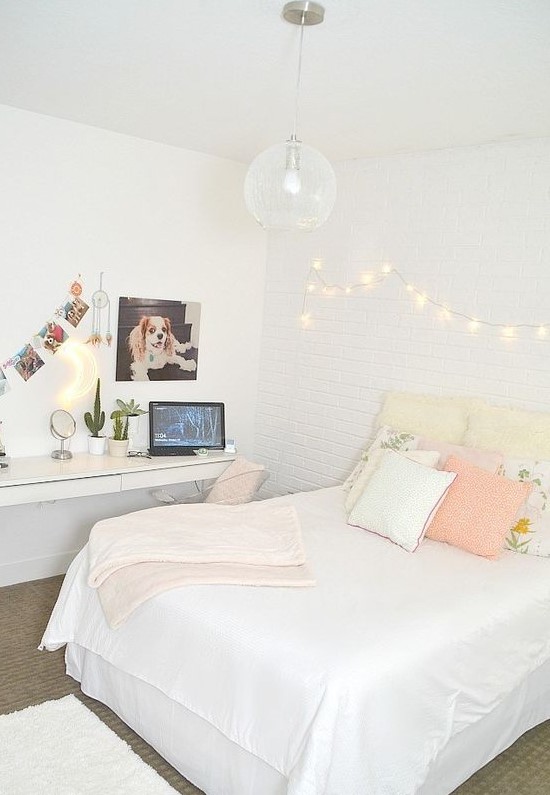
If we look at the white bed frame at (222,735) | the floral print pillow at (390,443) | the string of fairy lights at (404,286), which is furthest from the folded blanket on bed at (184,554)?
the string of fairy lights at (404,286)

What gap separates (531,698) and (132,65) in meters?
2.79

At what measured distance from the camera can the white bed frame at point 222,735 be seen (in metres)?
2.32

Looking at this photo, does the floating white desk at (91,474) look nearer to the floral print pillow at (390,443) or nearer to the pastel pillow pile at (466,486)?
the floral print pillow at (390,443)

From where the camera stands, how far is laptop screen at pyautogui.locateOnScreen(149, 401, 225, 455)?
4.41m

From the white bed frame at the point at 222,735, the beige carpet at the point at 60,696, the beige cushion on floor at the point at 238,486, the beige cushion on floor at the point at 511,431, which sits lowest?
the beige carpet at the point at 60,696

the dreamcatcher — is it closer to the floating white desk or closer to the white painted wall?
the white painted wall

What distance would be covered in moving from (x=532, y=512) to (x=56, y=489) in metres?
2.15

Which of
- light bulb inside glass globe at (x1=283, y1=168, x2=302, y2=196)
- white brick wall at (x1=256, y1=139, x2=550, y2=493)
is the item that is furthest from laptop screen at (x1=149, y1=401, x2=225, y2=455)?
light bulb inside glass globe at (x1=283, y1=168, x2=302, y2=196)

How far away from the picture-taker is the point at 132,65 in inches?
116

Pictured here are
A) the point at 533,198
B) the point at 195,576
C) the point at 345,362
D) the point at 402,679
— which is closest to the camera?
the point at 402,679

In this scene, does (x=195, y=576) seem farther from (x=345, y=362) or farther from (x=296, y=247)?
(x=296, y=247)

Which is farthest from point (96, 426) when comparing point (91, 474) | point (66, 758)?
point (66, 758)

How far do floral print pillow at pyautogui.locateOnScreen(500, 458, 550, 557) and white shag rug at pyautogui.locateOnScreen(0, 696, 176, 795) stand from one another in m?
1.65

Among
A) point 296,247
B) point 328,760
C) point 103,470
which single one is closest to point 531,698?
point 328,760
